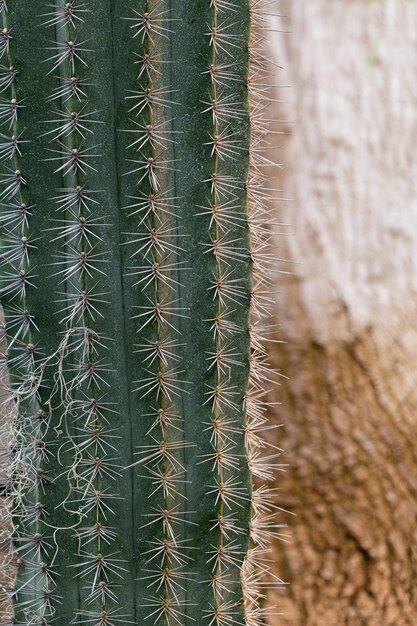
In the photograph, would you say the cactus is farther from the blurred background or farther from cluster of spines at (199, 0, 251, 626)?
the blurred background

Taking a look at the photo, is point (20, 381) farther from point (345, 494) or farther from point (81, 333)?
point (345, 494)

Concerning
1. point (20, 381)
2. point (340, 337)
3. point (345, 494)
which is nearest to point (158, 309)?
point (20, 381)

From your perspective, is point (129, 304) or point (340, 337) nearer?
point (129, 304)

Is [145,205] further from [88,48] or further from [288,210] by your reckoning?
[288,210]

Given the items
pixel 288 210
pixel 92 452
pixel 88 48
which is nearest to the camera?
pixel 88 48

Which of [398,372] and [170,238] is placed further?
[398,372]

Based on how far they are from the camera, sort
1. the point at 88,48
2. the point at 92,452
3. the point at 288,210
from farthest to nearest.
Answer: the point at 288,210 → the point at 92,452 → the point at 88,48

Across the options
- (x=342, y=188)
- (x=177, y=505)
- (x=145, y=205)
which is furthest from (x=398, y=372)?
(x=145, y=205)
